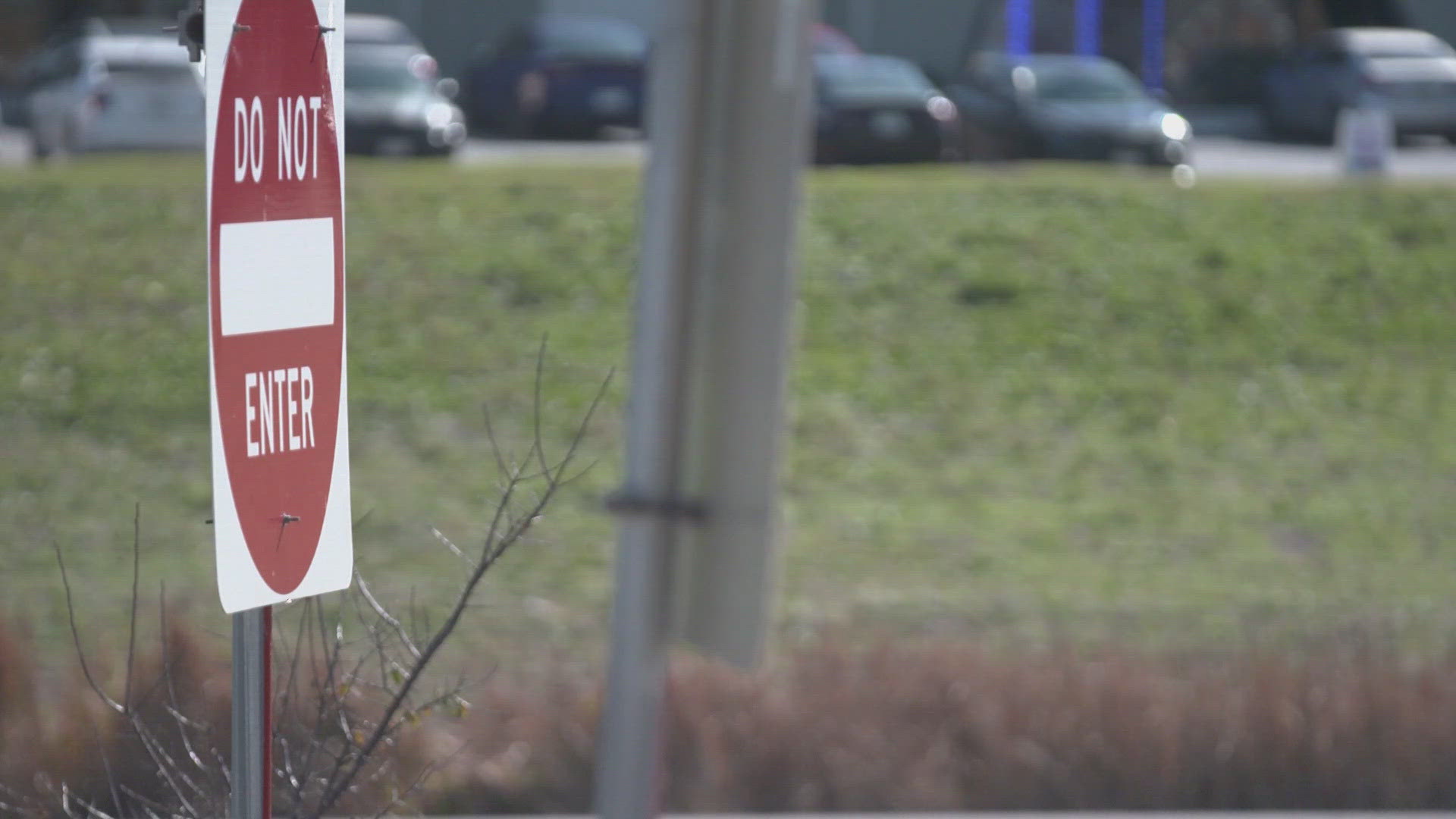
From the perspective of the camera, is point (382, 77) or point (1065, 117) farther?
point (1065, 117)

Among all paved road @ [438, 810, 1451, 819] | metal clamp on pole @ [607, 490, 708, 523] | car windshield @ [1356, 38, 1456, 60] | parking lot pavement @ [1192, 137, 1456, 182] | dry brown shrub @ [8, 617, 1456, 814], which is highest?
car windshield @ [1356, 38, 1456, 60]

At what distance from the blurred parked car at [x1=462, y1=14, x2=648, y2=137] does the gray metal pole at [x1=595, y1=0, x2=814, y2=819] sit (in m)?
23.3

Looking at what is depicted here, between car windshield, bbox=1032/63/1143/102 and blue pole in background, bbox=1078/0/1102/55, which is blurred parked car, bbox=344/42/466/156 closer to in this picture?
car windshield, bbox=1032/63/1143/102

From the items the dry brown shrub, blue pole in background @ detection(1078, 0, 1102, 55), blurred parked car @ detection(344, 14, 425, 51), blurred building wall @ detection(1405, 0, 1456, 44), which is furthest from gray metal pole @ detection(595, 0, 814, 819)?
blurred building wall @ detection(1405, 0, 1456, 44)

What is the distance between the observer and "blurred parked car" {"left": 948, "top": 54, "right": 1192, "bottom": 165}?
20.9 m

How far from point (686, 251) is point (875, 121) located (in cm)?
1892

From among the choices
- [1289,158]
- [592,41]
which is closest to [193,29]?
[592,41]

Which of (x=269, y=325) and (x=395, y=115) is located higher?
(x=395, y=115)

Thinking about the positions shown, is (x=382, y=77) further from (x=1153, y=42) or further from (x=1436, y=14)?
(x=1436, y=14)

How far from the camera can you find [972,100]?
22.5 metres

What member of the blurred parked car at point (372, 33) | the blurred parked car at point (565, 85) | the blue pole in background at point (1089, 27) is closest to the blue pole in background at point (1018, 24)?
the blue pole in background at point (1089, 27)

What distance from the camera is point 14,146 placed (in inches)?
892

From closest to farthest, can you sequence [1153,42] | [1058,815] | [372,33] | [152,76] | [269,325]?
[269,325]
[1058,815]
[152,76]
[372,33]
[1153,42]

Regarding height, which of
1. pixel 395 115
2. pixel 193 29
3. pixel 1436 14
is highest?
pixel 1436 14
